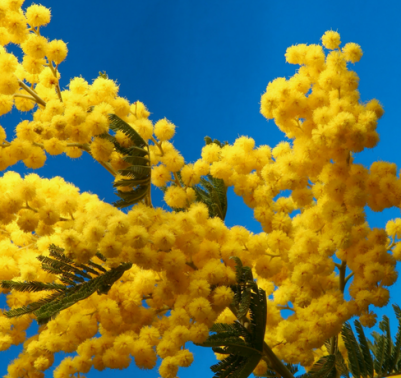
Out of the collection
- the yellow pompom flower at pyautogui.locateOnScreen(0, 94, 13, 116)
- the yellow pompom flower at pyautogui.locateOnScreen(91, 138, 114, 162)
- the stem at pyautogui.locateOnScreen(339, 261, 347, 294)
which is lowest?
the stem at pyautogui.locateOnScreen(339, 261, 347, 294)

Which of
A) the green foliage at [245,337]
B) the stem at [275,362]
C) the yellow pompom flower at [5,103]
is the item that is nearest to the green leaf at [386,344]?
the stem at [275,362]

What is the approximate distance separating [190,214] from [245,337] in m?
0.70

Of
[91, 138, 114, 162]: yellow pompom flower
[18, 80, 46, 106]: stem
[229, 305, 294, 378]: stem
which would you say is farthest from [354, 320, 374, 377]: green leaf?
[18, 80, 46, 106]: stem

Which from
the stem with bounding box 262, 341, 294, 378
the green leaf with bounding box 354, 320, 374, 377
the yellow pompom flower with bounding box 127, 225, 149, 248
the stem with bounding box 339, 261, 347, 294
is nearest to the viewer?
the yellow pompom flower with bounding box 127, 225, 149, 248

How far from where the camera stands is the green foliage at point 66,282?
2.17m

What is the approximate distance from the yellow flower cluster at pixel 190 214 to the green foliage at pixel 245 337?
3.7 inches

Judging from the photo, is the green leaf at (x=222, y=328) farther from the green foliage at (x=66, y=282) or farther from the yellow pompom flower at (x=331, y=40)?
the yellow pompom flower at (x=331, y=40)

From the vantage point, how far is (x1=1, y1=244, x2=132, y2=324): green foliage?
2.17 metres

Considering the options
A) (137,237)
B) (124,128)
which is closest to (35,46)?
(124,128)

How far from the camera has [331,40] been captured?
2.62 meters

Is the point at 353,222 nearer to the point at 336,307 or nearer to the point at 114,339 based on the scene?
the point at 336,307

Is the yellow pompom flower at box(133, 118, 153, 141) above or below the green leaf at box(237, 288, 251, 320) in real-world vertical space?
above

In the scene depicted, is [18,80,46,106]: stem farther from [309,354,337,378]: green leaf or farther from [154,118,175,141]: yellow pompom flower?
[309,354,337,378]: green leaf

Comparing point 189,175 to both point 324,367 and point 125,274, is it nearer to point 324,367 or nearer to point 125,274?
point 125,274
